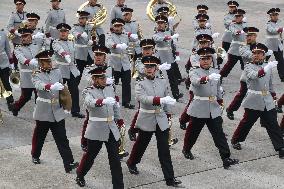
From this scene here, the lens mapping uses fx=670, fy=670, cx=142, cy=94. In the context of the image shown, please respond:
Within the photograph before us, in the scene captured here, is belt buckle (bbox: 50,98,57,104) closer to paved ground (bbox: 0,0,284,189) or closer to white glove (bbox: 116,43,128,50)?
paved ground (bbox: 0,0,284,189)

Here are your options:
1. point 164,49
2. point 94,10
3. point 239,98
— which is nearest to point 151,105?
point 239,98

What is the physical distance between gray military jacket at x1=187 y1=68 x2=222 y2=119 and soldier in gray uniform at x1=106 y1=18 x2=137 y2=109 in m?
3.34

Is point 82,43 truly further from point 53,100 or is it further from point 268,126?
point 268,126

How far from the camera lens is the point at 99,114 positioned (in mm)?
10047

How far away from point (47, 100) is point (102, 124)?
4.61 feet

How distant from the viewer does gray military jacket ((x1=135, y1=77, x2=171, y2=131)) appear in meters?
10.3

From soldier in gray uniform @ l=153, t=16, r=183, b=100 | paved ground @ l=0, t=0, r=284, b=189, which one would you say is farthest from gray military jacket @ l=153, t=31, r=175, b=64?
paved ground @ l=0, t=0, r=284, b=189

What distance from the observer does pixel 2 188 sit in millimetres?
10273

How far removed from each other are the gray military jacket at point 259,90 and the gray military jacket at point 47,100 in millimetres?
3204

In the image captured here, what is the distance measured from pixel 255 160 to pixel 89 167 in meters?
3.03

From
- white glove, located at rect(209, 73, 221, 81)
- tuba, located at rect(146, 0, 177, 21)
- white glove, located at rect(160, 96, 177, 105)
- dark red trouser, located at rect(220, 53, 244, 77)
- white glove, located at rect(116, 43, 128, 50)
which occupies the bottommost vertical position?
dark red trouser, located at rect(220, 53, 244, 77)

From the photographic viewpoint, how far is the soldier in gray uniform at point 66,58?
13453 millimetres

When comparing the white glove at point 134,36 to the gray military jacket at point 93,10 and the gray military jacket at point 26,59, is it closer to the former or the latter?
the gray military jacket at point 26,59

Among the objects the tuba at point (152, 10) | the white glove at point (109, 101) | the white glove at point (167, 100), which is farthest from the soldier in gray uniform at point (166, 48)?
the white glove at point (109, 101)
